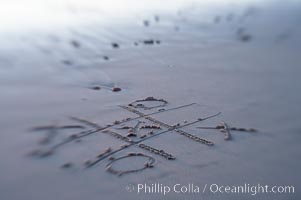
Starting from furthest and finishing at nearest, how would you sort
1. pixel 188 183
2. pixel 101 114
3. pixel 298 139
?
1. pixel 101 114
2. pixel 298 139
3. pixel 188 183

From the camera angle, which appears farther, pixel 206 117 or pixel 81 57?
pixel 81 57

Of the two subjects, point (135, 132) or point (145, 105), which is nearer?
point (135, 132)


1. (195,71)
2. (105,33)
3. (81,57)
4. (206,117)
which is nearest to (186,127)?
(206,117)

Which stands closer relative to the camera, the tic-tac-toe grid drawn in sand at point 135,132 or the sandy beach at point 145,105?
the sandy beach at point 145,105

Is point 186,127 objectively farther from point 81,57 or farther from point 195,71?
point 81,57
